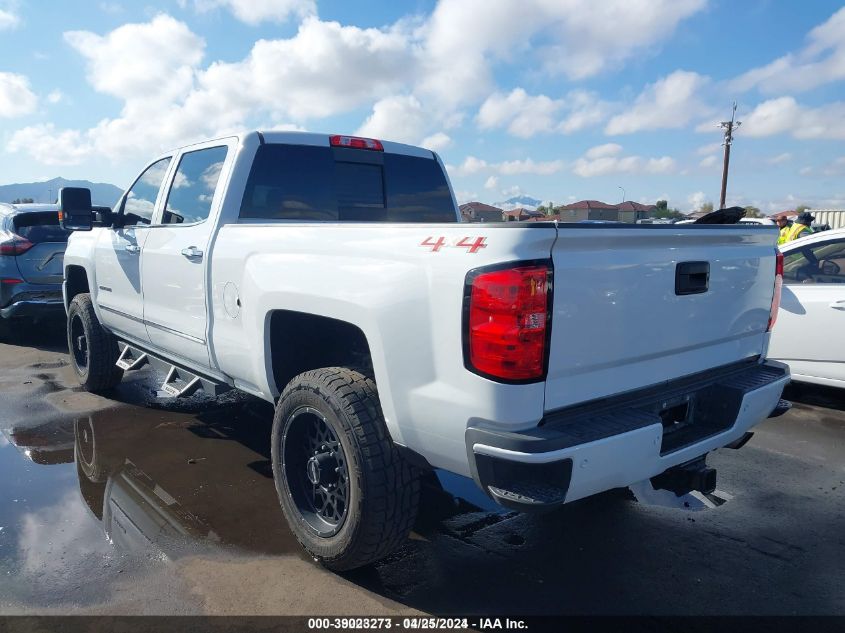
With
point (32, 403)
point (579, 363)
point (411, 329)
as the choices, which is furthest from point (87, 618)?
point (32, 403)

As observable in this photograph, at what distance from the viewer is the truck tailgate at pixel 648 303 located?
88.4 inches

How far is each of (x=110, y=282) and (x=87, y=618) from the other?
10.4 feet

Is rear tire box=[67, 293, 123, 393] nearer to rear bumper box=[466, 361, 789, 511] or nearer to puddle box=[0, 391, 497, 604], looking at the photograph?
puddle box=[0, 391, 497, 604]

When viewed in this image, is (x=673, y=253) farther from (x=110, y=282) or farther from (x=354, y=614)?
(x=110, y=282)

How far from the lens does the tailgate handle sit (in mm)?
2615

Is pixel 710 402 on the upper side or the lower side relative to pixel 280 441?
upper

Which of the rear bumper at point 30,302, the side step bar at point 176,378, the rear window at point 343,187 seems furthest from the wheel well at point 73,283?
the rear window at point 343,187

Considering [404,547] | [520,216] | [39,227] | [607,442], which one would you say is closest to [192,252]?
[404,547]

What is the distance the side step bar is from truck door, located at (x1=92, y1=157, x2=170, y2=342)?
0.18 meters

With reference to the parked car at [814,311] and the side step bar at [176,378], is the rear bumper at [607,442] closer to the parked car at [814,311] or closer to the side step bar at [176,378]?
the side step bar at [176,378]

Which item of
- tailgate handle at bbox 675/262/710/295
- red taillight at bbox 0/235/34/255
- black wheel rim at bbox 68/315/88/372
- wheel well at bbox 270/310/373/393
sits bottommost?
black wheel rim at bbox 68/315/88/372

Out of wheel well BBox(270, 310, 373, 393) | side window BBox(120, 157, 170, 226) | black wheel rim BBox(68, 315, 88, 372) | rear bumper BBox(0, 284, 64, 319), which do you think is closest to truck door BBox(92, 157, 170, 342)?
side window BBox(120, 157, 170, 226)

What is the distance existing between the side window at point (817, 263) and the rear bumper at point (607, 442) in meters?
3.17

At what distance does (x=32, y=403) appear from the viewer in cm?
565
